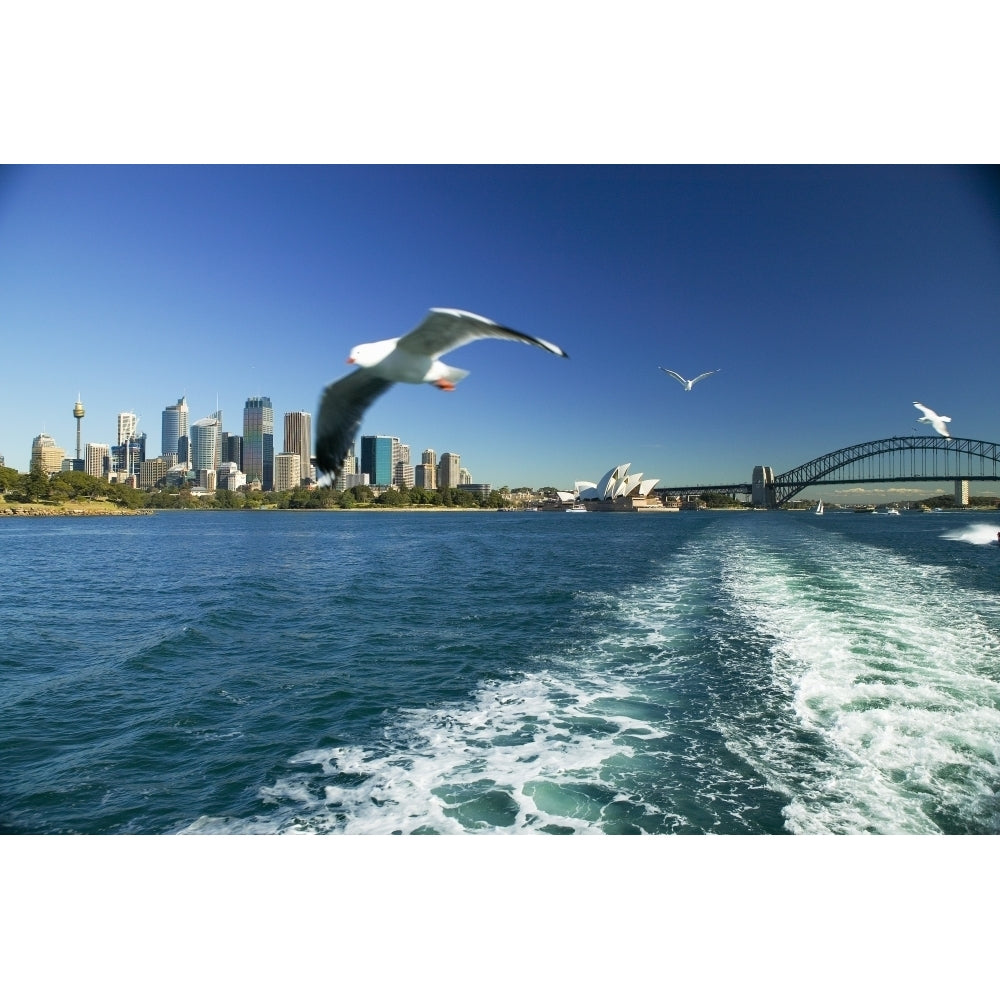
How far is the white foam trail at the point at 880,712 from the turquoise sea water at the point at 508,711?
0.07 feet

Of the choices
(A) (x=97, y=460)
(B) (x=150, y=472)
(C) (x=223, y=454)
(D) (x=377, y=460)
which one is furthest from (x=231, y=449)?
(A) (x=97, y=460)

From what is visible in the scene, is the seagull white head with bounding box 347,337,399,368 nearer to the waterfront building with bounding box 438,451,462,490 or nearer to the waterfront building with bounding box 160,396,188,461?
the waterfront building with bounding box 438,451,462,490

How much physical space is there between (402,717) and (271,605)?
18.9ft

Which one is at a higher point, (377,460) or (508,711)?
(377,460)

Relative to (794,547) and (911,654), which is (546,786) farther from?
(794,547)

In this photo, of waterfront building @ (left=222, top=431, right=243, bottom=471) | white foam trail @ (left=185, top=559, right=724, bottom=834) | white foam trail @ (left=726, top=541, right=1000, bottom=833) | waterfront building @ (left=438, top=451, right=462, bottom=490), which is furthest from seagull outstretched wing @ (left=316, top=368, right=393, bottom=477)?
waterfront building @ (left=222, top=431, right=243, bottom=471)

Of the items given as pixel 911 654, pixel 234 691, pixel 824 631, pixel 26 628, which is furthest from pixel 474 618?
pixel 26 628

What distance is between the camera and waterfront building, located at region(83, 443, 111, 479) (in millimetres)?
63875

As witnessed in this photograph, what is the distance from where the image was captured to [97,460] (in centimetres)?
6488

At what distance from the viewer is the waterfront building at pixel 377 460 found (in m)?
4.91

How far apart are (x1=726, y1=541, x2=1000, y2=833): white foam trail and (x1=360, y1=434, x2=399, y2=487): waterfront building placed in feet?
10.5

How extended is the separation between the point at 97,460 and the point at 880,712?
2989 inches

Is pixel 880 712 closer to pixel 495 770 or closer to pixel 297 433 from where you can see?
pixel 495 770

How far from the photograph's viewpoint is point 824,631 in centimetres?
679
